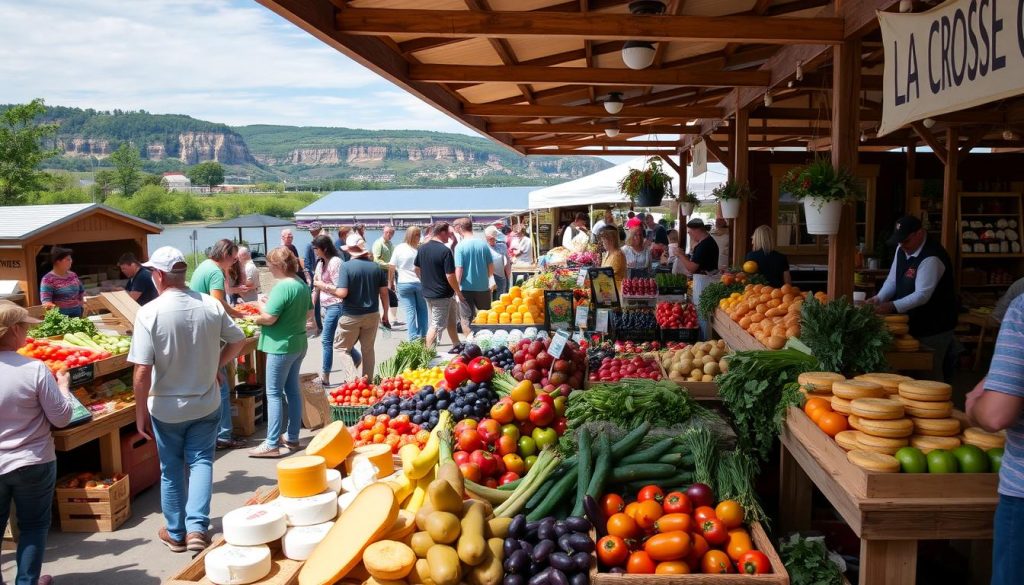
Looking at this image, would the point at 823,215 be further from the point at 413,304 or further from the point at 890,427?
the point at 413,304

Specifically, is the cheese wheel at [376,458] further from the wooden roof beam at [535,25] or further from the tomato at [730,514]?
the wooden roof beam at [535,25]

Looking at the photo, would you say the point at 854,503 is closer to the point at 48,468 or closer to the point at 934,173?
the point at 48,468

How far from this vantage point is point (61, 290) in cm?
775

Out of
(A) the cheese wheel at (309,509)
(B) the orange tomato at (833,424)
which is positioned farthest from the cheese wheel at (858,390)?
(A) the cheese wheel at (309,509)

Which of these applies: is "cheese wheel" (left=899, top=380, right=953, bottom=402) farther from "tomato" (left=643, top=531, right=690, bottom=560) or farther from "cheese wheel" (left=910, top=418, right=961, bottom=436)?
"tomato" (left=643, top=531, right=690, bottom=560)

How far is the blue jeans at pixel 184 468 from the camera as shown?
420cm

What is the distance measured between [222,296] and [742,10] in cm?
534

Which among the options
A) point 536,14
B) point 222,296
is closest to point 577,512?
point 536,14

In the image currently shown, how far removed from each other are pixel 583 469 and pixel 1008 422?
1.55m

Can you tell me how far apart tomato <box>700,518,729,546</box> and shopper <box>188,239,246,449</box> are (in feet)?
14.0

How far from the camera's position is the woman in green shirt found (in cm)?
575

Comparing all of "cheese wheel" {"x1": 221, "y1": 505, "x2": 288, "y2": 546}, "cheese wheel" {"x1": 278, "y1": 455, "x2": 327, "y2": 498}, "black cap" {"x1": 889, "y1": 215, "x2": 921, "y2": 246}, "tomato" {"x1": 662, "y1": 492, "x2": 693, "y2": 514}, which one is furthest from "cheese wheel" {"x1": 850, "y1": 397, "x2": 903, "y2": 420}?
"black cap" {"x1": 889, "y1": 215, "x2": 921, "y2": 246}

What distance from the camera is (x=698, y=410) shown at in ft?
12.9

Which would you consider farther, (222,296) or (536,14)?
(222,296)
